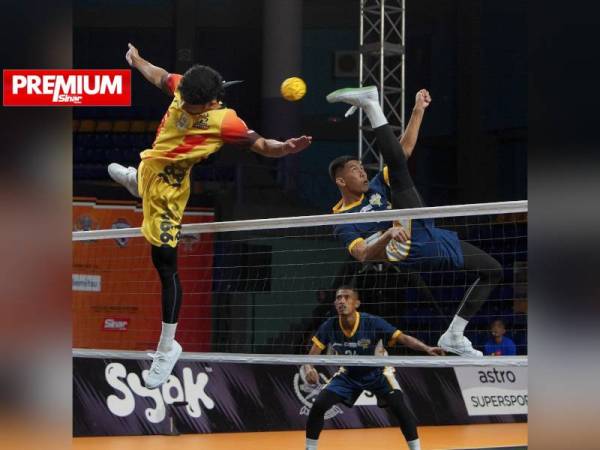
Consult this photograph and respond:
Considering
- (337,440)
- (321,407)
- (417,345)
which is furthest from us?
(337,440)

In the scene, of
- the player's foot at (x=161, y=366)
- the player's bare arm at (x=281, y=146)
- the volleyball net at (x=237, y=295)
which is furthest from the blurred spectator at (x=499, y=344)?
the player's bare arm at (x=281, y=146)

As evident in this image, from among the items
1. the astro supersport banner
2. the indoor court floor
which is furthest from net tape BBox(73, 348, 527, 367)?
the astro supersport banner

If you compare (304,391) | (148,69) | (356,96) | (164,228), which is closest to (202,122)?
(148,69)

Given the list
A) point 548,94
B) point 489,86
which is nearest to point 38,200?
point 548,94

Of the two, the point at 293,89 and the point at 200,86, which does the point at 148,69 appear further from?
the point at 293,89

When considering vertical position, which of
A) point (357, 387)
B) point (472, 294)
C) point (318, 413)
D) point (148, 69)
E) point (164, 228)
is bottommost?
point (318, 413)

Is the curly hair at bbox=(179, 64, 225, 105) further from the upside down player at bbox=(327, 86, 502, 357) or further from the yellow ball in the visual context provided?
the upside down player at bbox=(327, 86, 502, 357)

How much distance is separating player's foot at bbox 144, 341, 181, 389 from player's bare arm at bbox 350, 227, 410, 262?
1.61 m

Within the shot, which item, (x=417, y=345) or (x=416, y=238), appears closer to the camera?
(x=416, y=238)

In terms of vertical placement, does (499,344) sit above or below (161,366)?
Answer: below

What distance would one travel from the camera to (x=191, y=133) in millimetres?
7109

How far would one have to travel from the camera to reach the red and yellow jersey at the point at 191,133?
7090 mm

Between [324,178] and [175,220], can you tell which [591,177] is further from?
[324,178]

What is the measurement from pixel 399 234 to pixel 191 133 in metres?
1.74
